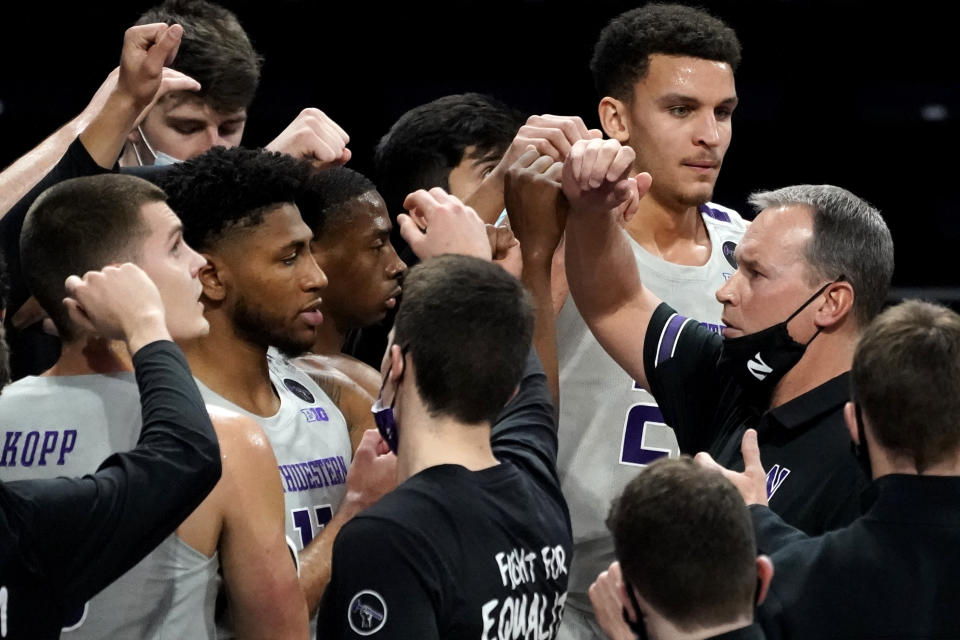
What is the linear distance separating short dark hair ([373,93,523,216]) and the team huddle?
0.51 meters

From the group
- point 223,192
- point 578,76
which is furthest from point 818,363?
point 578,76

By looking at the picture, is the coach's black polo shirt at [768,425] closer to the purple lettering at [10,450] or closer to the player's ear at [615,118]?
the player's ear at [615,118]

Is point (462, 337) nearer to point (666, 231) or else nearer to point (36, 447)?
point (36, 447)

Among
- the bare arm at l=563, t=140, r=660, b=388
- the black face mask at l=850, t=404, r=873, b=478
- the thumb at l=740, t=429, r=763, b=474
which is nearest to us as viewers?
the black face mask at l=850, t=404, r=873, b=478

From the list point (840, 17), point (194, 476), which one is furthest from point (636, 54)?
point (840, 17)

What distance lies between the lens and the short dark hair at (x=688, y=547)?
1.96 meters

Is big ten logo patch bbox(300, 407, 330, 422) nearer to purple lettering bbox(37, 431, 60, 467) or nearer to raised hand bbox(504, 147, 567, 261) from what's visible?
raised hand bbox(504, 147, 567, 261)

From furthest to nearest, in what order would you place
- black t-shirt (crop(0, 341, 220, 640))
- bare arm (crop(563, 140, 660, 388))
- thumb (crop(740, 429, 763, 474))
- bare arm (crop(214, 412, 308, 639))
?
1. bare arm (crop(563, 140, 660, 388))
2. bare arm (crop(214, 412, 308, 639))
3. thumb (crop(740, 429, 763, 474))
4. black t-shirt (crop(0, 341, 220, 640))

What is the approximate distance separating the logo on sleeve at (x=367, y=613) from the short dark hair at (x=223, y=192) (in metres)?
1.23

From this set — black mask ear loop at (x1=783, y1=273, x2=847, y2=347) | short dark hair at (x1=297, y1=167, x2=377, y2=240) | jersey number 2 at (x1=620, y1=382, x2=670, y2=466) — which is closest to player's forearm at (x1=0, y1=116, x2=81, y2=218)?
short dark hair at (x1=297, y1=167, x2=377, y2=240)

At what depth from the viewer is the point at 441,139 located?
445cm

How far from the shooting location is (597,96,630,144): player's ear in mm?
3965

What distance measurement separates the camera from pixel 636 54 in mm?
3941

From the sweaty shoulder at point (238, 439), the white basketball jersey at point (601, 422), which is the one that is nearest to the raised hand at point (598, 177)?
the white basketball jersey at point (601, 422)
